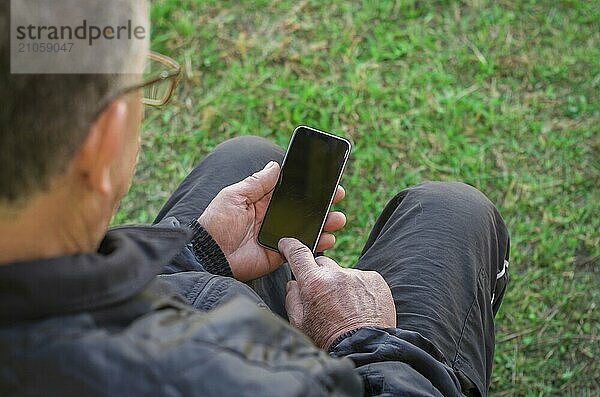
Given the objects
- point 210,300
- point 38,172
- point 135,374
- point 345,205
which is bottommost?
point 345,205

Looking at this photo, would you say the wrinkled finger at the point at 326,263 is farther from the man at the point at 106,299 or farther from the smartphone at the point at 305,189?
the man at the point at 106,299

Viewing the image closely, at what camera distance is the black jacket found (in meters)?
0.78

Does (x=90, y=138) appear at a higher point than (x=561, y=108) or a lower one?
higher

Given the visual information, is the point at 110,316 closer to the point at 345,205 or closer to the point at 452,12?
the point at 345,205

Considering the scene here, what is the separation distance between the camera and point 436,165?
7.09 feet

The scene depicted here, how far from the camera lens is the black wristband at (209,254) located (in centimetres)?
136

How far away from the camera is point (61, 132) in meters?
0.77

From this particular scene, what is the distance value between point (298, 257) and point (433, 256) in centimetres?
24

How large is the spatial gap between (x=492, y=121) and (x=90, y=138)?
1590 mm

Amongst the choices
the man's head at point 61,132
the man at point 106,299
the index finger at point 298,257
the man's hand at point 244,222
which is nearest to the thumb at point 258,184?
the man's hand at point 244,222

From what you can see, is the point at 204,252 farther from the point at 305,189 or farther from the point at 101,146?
the point at 101,146

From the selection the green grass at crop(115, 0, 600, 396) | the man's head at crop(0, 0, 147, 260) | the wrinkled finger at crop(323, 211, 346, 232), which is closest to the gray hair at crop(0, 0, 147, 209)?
the man's head at crop(0, 0, 147, 260)

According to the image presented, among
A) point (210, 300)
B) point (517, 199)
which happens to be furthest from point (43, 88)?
point (517, 199)

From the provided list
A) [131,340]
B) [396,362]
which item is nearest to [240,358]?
[131,340]
